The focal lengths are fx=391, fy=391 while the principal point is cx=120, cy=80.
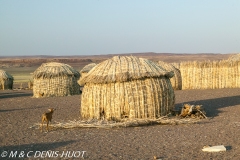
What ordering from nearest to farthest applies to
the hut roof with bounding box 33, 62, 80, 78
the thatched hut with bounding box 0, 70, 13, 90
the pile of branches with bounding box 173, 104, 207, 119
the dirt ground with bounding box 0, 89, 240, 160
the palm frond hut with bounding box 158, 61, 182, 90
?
the dirt ground with bounding box 0, 89, 240, 160
the pile of branches with bounding box 173, 104, 207, 119
the hut roof with bounding box 33, 62, 80, 78
the palm frond hut with bounding box 158, 61, 182, 90
the thatched hut with bounding box 0, 70, 13, 90

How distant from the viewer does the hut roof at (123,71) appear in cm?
1280

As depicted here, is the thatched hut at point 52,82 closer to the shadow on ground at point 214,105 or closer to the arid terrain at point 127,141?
the shadow on ground at point 214,105

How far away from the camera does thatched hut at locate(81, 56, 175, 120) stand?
12.7m

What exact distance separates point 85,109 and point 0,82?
881 inches

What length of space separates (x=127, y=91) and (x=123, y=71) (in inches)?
28.4

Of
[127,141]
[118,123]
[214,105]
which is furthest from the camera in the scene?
[214,105]

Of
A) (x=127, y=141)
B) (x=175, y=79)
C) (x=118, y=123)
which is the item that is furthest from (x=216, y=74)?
(x=127, y=141)

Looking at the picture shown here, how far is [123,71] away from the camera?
1301 cm

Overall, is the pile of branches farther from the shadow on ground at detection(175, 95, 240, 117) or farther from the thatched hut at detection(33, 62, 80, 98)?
the thatched hut at detection(33, 62, 80, 98)

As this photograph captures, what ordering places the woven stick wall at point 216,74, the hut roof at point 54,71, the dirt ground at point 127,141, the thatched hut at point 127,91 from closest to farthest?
the dirt ground at point 127,141 → the thatched hut at point 127,91 → the hut roof at point 54,71 → the woven stick wall at point 216,74

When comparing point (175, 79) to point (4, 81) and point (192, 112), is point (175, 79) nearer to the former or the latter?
point (192, 112)

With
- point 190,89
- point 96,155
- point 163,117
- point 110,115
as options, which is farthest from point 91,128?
point 190,89

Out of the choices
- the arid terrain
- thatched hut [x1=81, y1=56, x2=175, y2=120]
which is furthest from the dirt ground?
thatched hut [x1=81, y1=56, x2=175, y2=120]

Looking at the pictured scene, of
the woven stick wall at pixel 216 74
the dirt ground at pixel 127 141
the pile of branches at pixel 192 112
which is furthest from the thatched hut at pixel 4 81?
the pile of branches at pixel 192 112
